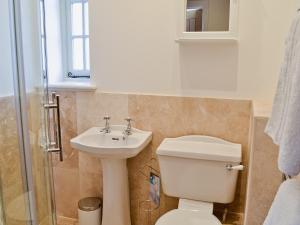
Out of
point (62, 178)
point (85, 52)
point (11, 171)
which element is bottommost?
point (62, 178)

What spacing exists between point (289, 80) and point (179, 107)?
123cm

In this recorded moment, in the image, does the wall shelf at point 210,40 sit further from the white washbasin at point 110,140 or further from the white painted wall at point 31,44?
the white painted wall at point 31,44

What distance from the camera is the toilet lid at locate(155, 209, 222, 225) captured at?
170cm

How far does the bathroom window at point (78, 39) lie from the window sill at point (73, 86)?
0.23 m

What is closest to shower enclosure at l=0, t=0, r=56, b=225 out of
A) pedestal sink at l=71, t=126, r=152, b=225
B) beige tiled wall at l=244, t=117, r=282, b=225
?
pedestal sink at l=71, t=126, r=152, b=225

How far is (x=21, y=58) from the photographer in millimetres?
1348

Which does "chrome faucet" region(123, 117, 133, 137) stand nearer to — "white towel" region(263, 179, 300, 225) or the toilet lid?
the toilet lid

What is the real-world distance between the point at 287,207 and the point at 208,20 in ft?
4.42

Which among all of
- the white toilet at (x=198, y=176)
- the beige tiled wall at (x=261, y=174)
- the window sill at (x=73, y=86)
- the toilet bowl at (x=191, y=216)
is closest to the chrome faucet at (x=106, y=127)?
the window sill at (x=73, y=86)

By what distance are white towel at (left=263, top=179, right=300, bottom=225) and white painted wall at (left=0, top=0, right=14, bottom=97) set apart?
1193mm

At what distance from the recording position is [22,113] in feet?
4.61

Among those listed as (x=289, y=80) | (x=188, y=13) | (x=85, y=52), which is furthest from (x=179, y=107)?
(x=289, y=80)

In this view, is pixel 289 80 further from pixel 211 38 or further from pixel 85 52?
pixel 85 52

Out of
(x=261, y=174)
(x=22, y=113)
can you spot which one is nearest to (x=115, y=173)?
(x=22, y=113)
